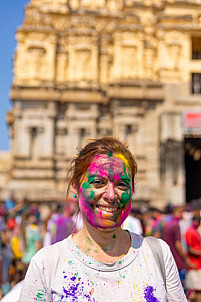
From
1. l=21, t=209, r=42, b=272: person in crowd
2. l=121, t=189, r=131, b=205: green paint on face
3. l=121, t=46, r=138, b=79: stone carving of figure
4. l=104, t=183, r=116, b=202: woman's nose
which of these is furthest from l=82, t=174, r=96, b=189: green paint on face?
l=121, t=46, r=138, b=79: stone carving of figure

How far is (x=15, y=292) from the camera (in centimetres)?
401

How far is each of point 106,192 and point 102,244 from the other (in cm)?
40

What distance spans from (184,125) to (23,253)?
823 inches

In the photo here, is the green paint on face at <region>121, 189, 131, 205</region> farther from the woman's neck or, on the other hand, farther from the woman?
the woman's neck

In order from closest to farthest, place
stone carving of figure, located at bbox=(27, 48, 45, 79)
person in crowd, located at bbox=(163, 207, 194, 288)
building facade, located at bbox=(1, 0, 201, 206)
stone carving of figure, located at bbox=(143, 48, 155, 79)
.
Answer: person in crowd, located at bbox=(163, 207, 194, 288)
building facade, located at bbox=(1, 0, 201, 206)
stone carving of figure, located at bbox=(27, 48, 45, 79)
stone carving of figure, located at bbox=(143, 48, 155, 79)

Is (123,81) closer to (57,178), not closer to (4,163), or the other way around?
(57,178)

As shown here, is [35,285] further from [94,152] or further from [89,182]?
[94,152]

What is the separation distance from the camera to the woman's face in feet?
10.1

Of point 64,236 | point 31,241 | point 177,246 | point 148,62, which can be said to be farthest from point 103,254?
point 148,62

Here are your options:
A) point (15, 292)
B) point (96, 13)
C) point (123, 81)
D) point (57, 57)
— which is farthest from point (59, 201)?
point (15, 292)

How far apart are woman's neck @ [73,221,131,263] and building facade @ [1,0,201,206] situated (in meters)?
26.3

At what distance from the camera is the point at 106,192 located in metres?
3.12

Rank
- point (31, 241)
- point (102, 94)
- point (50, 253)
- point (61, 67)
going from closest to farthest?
point (50, 253), point (31, 241), point (102, 94), point (61, 67)

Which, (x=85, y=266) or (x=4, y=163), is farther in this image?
(x=4, y=163)
